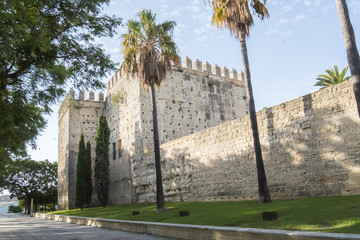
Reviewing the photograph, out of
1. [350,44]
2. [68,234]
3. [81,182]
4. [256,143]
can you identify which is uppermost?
[350,44]

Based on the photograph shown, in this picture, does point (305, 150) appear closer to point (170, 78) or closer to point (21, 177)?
point (170, 78)

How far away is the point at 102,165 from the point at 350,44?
68.6ft

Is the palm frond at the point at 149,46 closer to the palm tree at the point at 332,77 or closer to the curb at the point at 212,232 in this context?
the curb at the point at 212,232

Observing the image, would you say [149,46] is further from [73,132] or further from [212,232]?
[73,132]

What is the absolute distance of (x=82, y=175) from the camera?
26078 mm

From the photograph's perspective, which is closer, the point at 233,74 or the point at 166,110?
the point at 166,110

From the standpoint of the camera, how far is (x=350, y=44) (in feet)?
23.9

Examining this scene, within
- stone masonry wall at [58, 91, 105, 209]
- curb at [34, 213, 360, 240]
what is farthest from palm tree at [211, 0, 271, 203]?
stone masonry wall at [58, 91, 105, 209]

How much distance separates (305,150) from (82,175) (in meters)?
19.8

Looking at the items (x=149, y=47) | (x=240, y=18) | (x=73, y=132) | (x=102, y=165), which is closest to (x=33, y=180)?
A: (x=73, y=132)

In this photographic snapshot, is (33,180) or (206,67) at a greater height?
(206,67)

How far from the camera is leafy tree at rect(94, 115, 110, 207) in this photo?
24.3 m

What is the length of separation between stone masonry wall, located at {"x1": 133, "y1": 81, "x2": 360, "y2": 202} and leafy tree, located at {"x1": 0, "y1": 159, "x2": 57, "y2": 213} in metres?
36.8

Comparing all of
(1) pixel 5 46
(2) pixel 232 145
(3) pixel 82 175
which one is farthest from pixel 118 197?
(1) pixel 5 46
